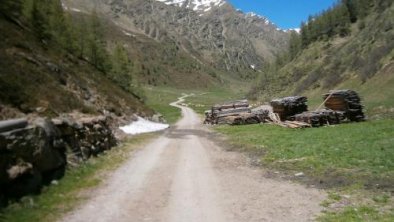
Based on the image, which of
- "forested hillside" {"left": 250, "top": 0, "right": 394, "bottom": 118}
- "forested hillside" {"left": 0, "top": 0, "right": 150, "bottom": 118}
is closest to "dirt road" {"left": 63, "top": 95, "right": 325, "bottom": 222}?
"forested hillside" {"left": 0, "top": 0, "right": 150, "bottom": 118}

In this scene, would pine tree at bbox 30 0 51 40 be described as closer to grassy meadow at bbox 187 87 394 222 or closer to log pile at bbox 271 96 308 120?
log pile at bbox 271 96 308 120

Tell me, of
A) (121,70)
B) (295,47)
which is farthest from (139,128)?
(295,47)

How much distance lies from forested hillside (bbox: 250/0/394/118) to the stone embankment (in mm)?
32989

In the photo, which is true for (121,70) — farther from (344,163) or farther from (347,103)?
(344,163)

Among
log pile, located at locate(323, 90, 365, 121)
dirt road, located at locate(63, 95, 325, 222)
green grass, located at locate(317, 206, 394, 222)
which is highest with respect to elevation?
log pile, located at locate(323, 90, 365, 121)

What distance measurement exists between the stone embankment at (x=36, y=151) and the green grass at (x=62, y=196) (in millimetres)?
377

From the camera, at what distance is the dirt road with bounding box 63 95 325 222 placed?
1297 cm

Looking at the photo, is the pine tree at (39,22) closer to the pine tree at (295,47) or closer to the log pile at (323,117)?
the log pile at (323,117)

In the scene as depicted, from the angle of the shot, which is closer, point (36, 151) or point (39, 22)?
point (36, 151)

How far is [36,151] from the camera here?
16188mm

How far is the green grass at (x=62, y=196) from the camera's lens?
13.0m

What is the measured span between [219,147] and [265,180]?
44.6 ft

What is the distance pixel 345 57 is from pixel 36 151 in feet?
261

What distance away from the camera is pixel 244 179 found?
739 inches
